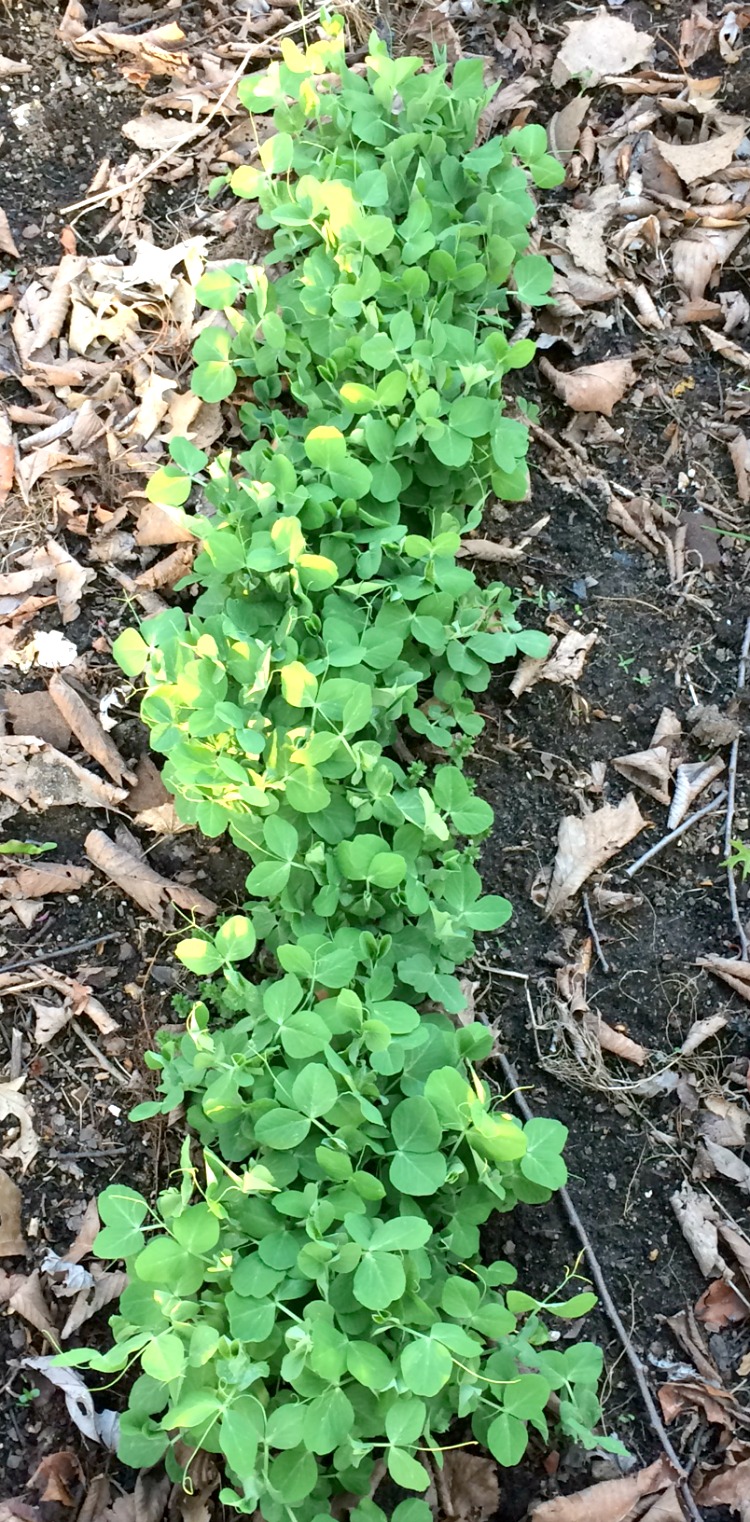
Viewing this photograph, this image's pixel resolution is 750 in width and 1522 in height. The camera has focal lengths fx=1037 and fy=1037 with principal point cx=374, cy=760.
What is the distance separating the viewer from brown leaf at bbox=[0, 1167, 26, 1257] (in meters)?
2.00

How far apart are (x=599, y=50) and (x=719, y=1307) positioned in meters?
3.68

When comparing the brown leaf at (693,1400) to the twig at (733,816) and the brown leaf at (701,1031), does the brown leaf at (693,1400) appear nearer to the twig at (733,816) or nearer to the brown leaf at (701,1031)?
the brown leaf at (701,1031)

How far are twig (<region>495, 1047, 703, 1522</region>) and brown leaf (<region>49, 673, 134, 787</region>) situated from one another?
110cm

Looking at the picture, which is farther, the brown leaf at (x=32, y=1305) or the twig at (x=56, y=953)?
the twig at (x=56, y=953)

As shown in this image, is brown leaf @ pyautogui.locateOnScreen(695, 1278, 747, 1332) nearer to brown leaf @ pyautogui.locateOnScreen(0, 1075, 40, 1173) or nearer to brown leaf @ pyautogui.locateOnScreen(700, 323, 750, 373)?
brown leaf @ pyautogui.locateOnScreen(0, 1075, 40, 1173)

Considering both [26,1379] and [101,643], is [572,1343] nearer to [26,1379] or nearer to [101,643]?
[26,1379]

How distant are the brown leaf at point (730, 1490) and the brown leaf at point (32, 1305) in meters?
1.24

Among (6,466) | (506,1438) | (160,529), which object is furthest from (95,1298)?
(6,466)

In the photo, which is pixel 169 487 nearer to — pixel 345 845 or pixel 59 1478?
pixel 345 845

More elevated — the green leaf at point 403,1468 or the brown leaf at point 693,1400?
the green leaf at point 403,1468

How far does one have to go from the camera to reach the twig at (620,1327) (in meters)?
1.91

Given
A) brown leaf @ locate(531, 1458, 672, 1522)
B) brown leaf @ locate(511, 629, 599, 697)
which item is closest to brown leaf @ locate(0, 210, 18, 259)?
brown leaf @ locate(511, 629, 599, 697)

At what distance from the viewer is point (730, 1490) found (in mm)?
1896

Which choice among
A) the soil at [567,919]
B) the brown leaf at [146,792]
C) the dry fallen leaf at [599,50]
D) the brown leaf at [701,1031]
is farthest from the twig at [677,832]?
the dry fallen leaf at [599,50]
